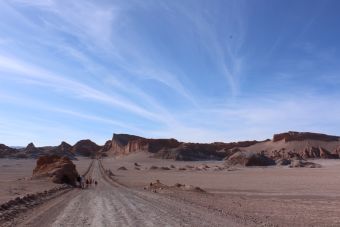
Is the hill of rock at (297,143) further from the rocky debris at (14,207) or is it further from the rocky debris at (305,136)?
the rocky debris at (14,207)

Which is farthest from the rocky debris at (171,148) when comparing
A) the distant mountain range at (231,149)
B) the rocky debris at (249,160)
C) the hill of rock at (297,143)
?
the rocky debris at (249,160)

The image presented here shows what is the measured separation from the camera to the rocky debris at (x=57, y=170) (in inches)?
1524

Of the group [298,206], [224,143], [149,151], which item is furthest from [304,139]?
[298,206]

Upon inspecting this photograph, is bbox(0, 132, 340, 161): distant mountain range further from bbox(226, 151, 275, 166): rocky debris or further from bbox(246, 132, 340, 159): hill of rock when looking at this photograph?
bbox(226, 151, 275, 166): rocky debris

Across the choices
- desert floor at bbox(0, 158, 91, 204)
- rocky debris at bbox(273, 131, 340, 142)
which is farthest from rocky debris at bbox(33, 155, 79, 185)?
rocky debris at bbox(273, 131, 340, 142)

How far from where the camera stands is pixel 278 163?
86750mm

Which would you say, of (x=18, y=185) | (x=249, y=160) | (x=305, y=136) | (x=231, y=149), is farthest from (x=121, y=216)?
(x=305, y=136)

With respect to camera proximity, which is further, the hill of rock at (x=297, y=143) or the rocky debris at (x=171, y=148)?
the hill of rock at (x=297, y=143)

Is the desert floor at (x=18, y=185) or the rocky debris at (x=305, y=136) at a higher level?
the rocky debris at (x=305, y=136)

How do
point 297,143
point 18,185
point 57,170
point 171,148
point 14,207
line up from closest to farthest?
point 14,207, point 18,185, point 57,170, point 171,148, point 297,143

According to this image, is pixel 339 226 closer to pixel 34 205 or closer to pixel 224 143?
pixel 34 205

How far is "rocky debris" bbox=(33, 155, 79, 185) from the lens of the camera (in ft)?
127

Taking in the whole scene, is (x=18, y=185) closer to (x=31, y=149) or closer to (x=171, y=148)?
(x=171, y=148)

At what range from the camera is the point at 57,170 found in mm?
39656
